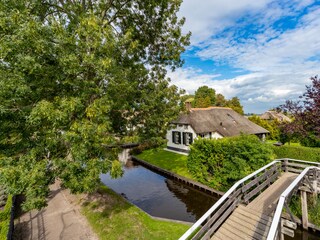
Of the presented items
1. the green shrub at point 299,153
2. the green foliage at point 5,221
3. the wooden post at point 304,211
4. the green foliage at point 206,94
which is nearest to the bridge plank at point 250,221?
the wooden post at point 304,211

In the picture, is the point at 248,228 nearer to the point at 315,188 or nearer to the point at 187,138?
the point at 315,188

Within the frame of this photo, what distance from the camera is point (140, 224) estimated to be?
10227 millimetres

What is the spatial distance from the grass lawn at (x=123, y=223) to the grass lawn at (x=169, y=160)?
7.93 metres

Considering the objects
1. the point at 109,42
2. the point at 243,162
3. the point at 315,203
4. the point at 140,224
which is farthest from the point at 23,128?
the point at 315,203

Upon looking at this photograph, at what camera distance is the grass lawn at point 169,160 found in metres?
19.9

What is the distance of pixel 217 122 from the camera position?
27.8 meters

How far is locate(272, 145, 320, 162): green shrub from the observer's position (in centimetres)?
1387

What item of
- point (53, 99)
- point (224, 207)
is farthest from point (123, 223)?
point (53, 99)

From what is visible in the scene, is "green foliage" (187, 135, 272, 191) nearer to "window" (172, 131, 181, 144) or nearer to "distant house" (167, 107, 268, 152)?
"distant house" (167, 107, 268, 152)

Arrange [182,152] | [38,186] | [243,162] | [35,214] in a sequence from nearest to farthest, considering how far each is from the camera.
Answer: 1. [38,186]
2. [35,214]
3. [243,162]
4. [182,152]

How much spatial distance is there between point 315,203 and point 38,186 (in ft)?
45.0

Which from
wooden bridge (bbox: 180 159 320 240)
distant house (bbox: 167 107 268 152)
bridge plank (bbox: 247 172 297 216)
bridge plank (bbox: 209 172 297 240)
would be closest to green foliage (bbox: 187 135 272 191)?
bridge plank (bbox: 247 172 297 216)

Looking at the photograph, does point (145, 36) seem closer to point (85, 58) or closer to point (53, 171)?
point (85, 58)

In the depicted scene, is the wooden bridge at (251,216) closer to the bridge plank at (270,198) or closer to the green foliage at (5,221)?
the bridge plank at (270,198)
